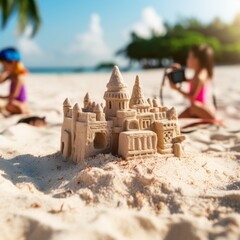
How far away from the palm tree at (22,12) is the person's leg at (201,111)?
1908 cm

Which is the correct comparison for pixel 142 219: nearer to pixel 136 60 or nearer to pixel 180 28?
pixel 136 60

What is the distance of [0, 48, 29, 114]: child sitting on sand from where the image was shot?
7.64m

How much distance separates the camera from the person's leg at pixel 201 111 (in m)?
7.06

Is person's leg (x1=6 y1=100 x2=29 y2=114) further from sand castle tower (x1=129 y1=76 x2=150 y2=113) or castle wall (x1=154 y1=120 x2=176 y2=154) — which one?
castle wall (x1=154 y1=120 x2=176 y2=154)

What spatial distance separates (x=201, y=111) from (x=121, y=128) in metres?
3.59

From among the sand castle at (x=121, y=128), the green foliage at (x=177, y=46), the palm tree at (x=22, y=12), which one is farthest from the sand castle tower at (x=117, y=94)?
the green foliage at (x=177, y=46)

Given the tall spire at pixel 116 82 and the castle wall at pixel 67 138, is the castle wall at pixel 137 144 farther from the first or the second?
the castle wall at pixel 67 138

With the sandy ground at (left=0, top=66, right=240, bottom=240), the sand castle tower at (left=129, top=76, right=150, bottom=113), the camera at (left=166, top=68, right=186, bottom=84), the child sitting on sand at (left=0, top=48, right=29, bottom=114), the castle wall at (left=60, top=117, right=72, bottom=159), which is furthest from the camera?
the child sitting on sand at (left=0, top=48, right=29, bottom=114)

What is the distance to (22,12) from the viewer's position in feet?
77.0

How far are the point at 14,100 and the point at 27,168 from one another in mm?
4155

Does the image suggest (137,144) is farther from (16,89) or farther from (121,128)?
(16,89)

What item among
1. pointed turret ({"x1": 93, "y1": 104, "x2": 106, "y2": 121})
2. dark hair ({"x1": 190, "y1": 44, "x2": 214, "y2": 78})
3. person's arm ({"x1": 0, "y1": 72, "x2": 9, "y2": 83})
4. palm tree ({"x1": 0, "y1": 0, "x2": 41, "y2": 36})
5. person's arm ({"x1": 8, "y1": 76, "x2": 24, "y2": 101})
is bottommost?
pointed turret ({"x1": 93, "y1": 104, "x2": 106, "y2": 121})

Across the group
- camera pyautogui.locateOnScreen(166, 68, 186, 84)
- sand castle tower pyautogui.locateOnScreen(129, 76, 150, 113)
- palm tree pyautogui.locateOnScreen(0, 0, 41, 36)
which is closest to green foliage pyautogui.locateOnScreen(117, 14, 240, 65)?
palm tree pyautogui.locateOnScreen(0, 0, 41, 36)

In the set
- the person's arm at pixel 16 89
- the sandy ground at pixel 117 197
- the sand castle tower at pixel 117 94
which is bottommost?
the sandy ground at pixel 117 197
